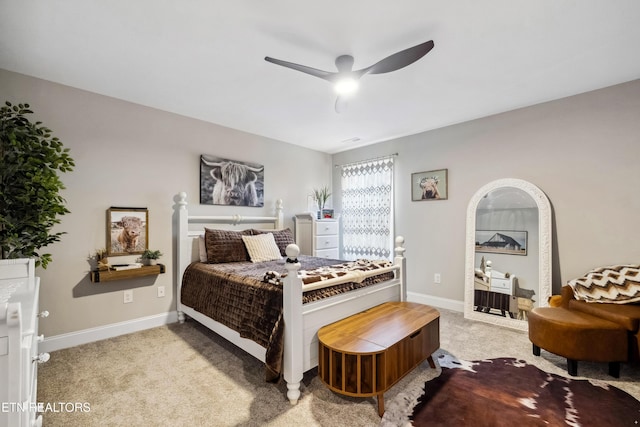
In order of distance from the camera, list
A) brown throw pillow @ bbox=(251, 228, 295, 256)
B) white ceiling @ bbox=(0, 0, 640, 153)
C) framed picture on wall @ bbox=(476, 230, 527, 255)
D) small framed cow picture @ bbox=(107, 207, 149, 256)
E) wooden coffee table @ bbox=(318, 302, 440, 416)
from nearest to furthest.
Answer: wooden coffee table @ bbox=(318, 302, 440, 416) < white ceiling @ bbox=(0, 0, 640, 153) < small framed cow picture @ bbox=(107, 207, 149, 256) < framed picture on wall @ bbox=(476, 230, 527, 255) < brown throw pillow @ bbox=(251, 228, 295, 256)

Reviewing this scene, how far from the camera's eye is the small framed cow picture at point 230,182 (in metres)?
3.63

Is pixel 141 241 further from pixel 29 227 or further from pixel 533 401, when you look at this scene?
pixel 533 401

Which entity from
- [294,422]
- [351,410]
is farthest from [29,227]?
[351,410]

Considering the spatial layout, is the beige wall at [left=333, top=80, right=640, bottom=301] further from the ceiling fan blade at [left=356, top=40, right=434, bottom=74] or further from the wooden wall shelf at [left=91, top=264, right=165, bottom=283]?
the wooden wall shelf at [left=91, top=264, right=165, bottom=283]

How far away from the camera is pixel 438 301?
3.87m

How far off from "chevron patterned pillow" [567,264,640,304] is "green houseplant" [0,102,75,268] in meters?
4.32

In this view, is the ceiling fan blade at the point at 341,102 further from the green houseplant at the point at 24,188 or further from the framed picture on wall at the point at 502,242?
the framed picture on wall at the point at 502,242

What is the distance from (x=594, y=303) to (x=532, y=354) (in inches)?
26.3

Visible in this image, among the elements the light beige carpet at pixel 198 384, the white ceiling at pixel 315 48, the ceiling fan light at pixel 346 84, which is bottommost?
the light beige carpet at pixel 198 384

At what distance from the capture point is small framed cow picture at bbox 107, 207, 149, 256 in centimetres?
290

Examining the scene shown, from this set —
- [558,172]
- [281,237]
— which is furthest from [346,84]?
[558,172]

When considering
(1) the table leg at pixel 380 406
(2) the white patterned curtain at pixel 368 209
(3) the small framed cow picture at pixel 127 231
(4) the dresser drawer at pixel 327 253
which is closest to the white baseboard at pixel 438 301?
(2) the white patterned curtain at pixel 368 209

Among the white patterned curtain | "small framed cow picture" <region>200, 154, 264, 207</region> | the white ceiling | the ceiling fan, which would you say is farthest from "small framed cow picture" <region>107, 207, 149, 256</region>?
the white patterned curtain

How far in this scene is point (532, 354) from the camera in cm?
251
